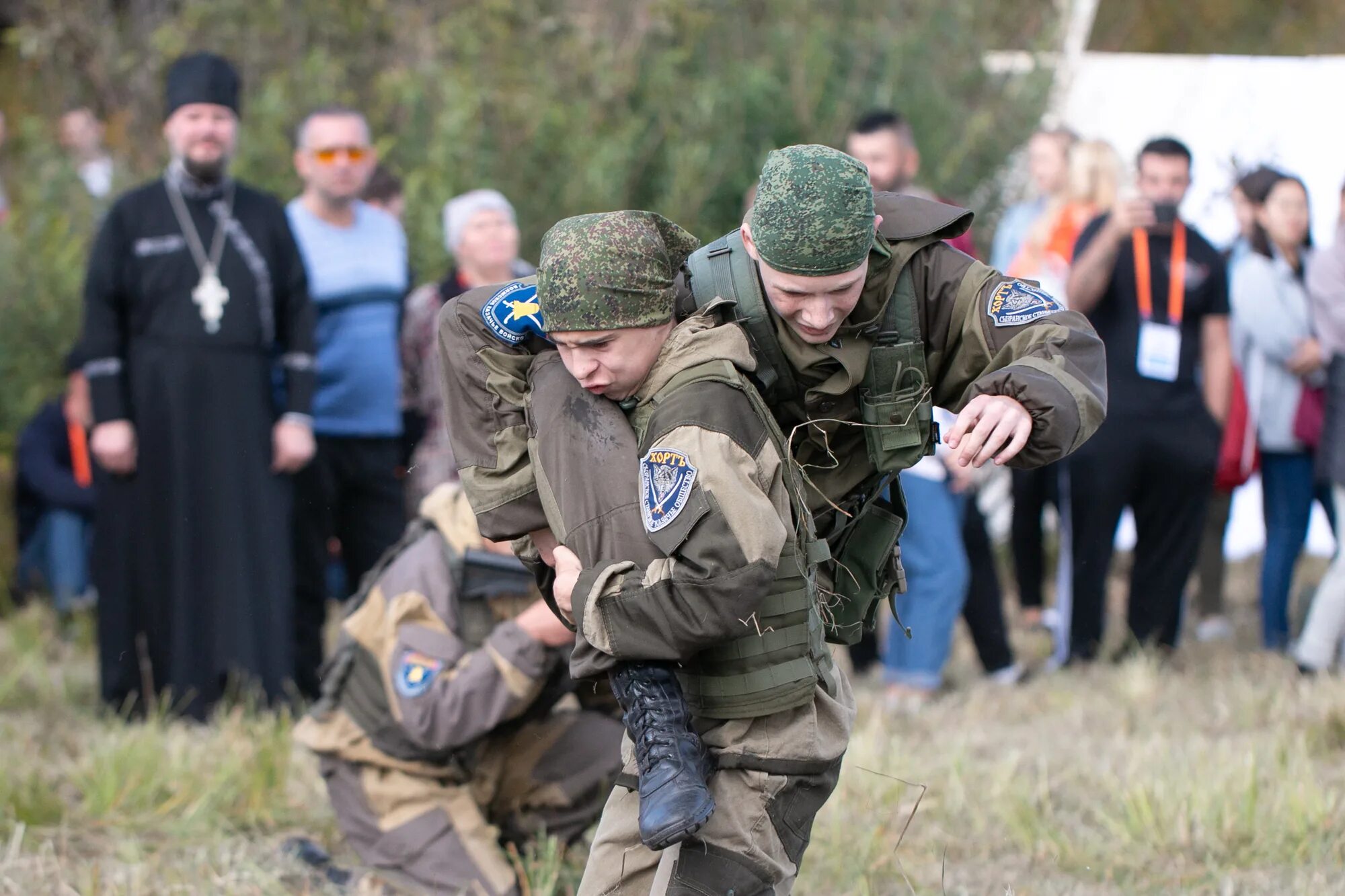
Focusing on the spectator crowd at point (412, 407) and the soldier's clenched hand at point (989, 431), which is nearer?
the soldier's clenched hand at point (989, 431)

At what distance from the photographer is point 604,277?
258cm

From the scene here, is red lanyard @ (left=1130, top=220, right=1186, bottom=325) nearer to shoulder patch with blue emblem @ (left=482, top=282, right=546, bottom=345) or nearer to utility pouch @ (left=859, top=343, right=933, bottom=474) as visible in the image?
utility pouch @ (left=859, top=343, right=933, bottom=474)

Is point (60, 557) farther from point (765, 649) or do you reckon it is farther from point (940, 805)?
point (765, 649)

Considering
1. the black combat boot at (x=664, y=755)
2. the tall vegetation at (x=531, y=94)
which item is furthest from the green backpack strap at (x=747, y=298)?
the tall vegetation at (x=531, y=94)

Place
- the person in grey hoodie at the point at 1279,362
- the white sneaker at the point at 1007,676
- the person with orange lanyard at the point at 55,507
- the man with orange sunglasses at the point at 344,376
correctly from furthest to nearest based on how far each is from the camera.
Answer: the person with orange lanyard at the point at 55,507
the person in grey hoodie at the point at 1279,362
the white sneaker at the point at 1007,676
the man with orange sunglasses at the point at 344,376

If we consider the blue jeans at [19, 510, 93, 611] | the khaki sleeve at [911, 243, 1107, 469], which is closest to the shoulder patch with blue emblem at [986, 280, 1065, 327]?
the khaki sleeve at [911, 243, 1107, 469]

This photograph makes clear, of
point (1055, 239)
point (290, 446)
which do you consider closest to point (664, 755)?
point (290, 446)

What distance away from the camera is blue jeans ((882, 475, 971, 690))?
5883mm

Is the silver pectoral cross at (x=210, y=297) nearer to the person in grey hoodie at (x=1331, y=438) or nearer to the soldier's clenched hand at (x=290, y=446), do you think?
the soldier's clenched hand at (x=290, y=446)

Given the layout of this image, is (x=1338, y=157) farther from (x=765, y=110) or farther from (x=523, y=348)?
(x=523, y=348)

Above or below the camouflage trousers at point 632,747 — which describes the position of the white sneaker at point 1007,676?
below

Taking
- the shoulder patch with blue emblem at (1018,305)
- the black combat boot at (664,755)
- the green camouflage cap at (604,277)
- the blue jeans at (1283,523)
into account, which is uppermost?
the green camouflage cap at (604,277)

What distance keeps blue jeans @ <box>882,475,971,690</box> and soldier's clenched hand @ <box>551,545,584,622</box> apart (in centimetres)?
328

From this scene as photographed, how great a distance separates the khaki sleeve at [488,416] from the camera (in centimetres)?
282
